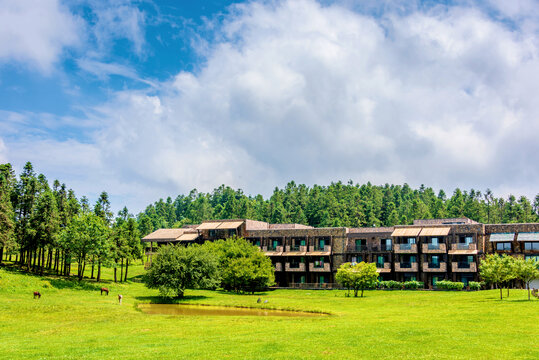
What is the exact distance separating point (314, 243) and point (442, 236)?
22.7 m

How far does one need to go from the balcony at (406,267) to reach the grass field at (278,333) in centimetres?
2406

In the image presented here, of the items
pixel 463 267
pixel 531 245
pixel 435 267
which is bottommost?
pixel 435 267

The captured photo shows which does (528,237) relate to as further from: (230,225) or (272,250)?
(230,225)

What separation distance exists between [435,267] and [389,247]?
337 inches

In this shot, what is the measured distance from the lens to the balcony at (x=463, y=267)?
76875 millimetres

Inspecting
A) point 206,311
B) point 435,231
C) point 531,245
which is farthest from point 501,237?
point 206,311

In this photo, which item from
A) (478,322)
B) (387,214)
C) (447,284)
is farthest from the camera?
(387,214)

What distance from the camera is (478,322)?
117 ft

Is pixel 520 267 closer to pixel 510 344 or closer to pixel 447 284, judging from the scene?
pixel 447 284

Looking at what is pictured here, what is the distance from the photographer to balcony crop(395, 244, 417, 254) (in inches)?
3238

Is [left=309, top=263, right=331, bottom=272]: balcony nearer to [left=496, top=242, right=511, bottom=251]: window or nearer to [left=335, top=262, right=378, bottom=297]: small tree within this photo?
[left=335, top=262, right=378, bottom=297]: small tree

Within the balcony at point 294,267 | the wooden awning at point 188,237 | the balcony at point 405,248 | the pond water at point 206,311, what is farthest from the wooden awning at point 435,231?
the wooden awning at point 188,237

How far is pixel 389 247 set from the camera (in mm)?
85312

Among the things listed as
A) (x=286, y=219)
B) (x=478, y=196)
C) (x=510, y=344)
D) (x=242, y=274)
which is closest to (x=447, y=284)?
(x=242, y=274)
